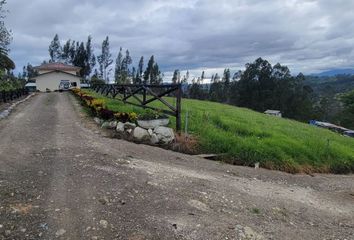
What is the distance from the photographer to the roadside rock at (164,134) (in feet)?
32.8

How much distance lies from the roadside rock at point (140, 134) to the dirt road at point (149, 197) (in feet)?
2.05

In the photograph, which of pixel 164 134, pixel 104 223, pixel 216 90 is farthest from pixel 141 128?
pixel 216 90

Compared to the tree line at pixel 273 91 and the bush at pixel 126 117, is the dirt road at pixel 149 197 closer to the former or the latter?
the bush at pixel 126 117

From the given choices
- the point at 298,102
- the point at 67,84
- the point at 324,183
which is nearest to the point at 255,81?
the point at 298,102

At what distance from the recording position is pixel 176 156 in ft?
29.6

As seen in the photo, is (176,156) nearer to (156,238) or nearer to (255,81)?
(156,238)

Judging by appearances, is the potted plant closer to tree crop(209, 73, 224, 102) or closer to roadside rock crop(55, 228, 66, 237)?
roadside rock crop(55, 228, 66, 237)

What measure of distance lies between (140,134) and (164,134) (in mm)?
669

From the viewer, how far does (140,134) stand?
10070 mm

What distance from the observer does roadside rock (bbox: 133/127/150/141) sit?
395 inches

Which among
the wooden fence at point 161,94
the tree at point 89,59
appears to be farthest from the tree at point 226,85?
the wooden fence at point 161,94

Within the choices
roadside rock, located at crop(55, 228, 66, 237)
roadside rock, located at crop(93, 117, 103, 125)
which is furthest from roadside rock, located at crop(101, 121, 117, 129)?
roadside rock, located at crop(55, 228, 66, 237)

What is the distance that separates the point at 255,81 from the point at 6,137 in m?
87.1

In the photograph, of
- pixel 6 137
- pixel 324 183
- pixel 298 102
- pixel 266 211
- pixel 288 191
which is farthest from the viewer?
pixel 298 102
